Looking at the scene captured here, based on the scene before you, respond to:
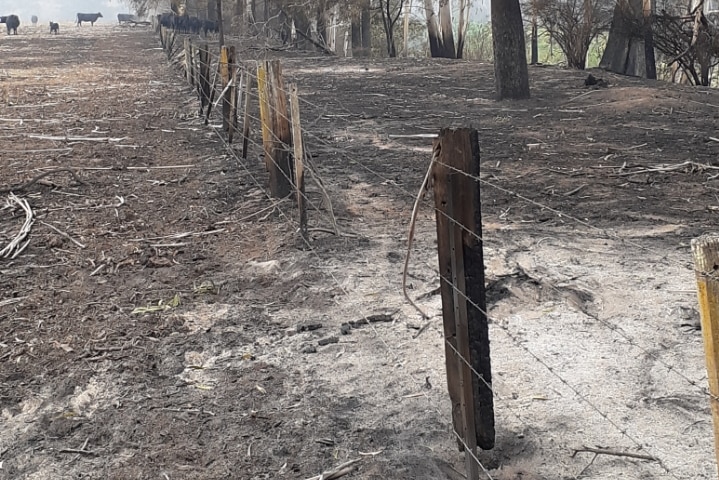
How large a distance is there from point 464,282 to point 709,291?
179cm

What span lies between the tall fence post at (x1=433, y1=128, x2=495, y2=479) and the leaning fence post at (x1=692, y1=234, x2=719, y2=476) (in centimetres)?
163

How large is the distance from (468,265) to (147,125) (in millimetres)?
12717

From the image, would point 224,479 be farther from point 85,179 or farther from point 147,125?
point 147,125

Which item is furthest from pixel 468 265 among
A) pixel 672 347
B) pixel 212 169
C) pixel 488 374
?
pixel 212 169

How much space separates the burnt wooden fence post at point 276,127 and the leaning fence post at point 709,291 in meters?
7.02

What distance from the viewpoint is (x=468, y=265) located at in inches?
158

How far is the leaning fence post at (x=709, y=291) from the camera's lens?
2250 millimetres

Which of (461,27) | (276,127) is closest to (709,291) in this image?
(276,127)

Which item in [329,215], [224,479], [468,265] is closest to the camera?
[468,265]

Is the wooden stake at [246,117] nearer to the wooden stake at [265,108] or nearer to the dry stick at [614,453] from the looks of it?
the wooden stake at [265,108]

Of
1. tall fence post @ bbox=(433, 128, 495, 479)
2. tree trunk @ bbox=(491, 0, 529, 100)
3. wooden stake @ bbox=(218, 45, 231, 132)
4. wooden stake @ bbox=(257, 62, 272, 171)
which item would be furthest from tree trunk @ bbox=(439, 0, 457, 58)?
tall fence post @ bbox=(433, 128, 495, 479)

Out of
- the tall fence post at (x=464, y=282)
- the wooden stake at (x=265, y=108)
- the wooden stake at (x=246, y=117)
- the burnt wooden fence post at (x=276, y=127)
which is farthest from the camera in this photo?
the wooden stake at (x=246, y=117)

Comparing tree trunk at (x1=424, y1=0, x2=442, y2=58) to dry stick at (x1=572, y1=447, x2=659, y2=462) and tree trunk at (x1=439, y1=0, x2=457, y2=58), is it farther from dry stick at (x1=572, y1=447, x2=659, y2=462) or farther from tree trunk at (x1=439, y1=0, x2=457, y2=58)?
dry stick at (x1=572, y1=447, x2=659, y2=462)

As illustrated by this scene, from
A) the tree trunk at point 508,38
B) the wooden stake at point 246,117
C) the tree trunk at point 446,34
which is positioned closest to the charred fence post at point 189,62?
the tree trunk at point 508,38
